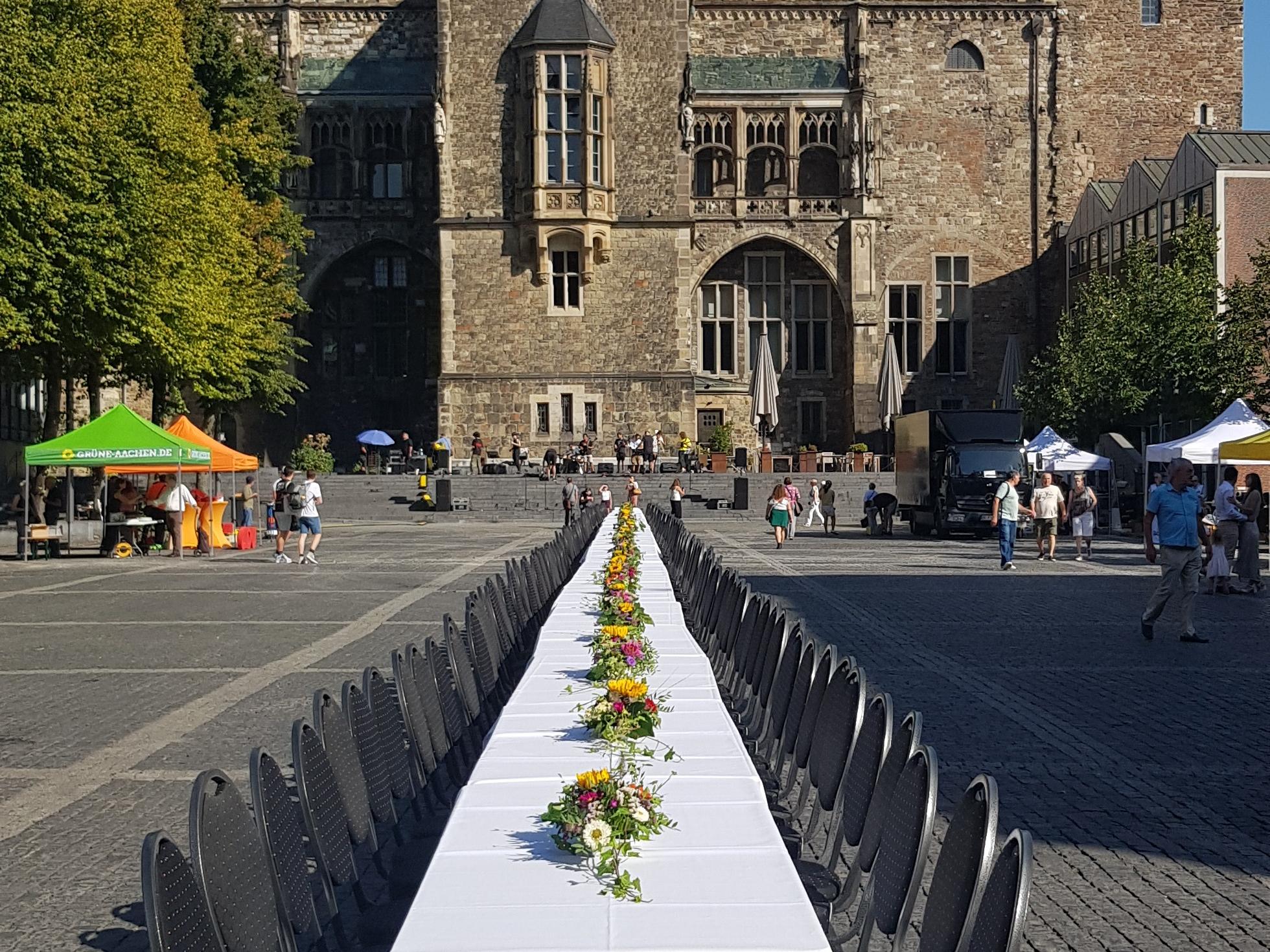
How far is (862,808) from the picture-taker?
509cm

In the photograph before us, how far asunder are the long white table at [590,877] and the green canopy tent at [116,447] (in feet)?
66.2

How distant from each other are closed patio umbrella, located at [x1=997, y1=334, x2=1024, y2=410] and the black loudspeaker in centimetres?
1766

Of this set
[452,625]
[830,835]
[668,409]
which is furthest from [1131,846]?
[668,409]

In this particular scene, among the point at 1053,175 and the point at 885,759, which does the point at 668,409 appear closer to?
the point at 1053,175

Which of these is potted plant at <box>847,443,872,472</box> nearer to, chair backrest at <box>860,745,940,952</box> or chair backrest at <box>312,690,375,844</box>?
chair backrest at <box>312,690,375,844</box>

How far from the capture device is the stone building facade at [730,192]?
49.9 m

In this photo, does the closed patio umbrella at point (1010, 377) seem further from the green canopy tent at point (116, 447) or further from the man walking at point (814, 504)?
the green canopy tent at point (116, 447)

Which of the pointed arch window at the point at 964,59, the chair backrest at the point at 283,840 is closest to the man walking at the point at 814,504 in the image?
the pointed arch window at the point at 964,59

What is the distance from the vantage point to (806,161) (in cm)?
5406

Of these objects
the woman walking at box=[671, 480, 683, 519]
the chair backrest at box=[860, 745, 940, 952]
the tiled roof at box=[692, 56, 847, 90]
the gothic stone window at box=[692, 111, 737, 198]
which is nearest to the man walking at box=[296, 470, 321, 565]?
the woman walking at box=[671, 480, 683, 519]

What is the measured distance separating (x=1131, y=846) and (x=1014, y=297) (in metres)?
49.4

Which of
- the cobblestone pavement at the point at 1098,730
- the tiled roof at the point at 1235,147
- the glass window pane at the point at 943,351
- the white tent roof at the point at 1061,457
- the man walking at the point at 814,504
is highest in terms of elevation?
the tiled roof at the point at 1235,147

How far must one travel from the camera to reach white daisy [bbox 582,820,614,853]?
396 centimetres

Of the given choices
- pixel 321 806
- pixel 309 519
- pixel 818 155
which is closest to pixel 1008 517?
pixel 309 519
